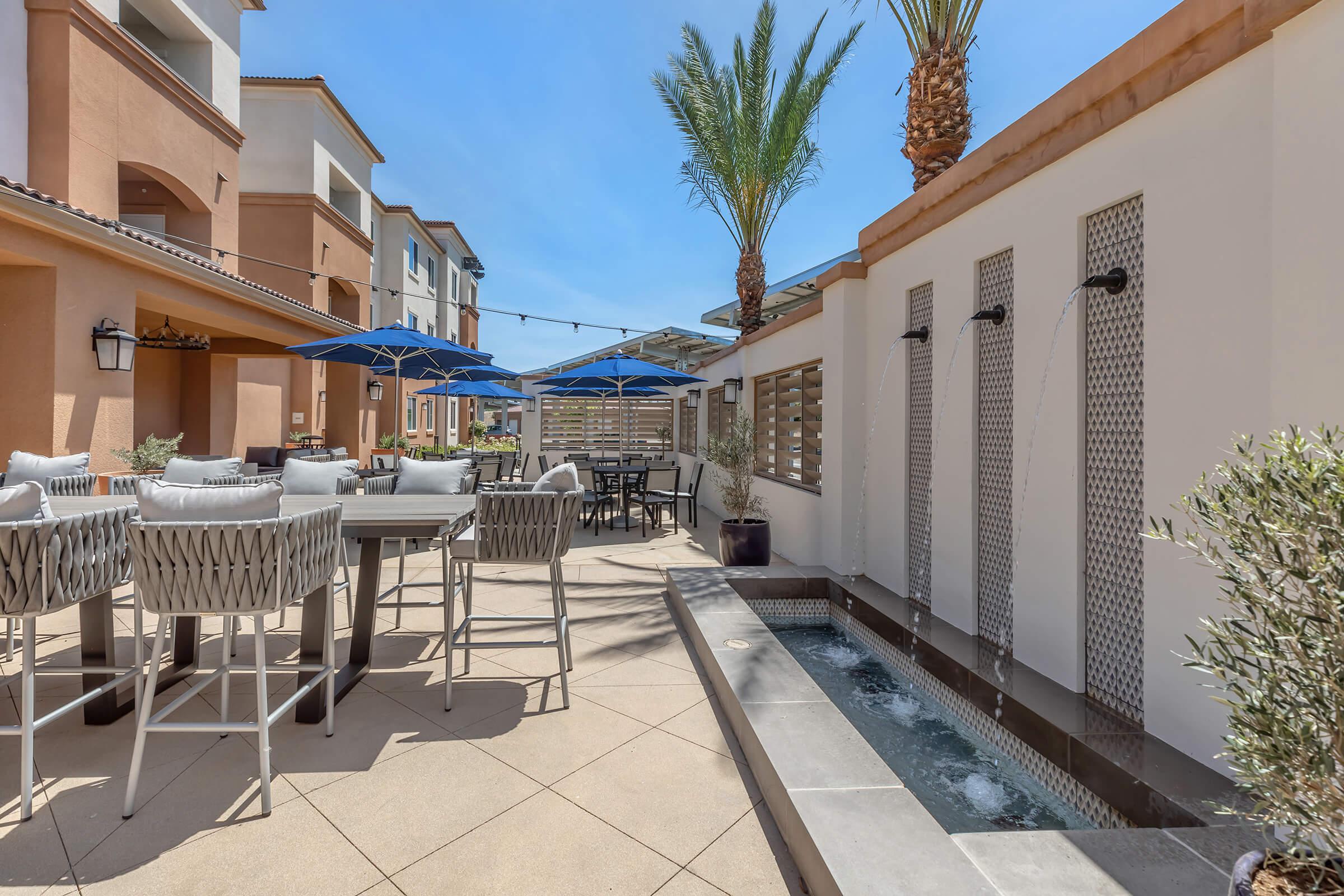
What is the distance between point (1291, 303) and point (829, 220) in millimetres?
11600

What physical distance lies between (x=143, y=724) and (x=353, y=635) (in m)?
1.15

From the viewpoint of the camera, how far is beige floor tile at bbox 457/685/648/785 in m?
2.53

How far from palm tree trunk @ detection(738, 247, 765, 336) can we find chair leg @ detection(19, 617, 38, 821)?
26.1ft

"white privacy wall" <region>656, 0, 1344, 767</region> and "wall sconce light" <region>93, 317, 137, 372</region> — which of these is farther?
"wall sconce light" <region>93, 317, 137, 372</region>

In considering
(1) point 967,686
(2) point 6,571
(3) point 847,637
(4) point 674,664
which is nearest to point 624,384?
(3) point 847,637

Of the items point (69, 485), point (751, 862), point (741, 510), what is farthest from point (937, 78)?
point (69, 485)

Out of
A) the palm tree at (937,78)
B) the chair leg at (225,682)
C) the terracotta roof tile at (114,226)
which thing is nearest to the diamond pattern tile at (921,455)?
the palm tree at (937,78)

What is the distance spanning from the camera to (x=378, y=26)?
10.1 metres

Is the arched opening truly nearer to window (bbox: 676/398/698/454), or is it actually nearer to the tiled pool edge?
window (bbox: 676/398/698/454)

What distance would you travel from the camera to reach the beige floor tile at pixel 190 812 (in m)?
1.92

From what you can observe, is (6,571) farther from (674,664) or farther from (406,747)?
(674,664)

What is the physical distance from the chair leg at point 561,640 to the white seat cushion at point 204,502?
1.34 metres

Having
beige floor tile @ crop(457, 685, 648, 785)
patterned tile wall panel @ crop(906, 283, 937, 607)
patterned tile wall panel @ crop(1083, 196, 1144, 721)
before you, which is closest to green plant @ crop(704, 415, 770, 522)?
patterned tile wall panel @ crop(906, 283, 937, 607)

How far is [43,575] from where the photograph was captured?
7.19 ft
